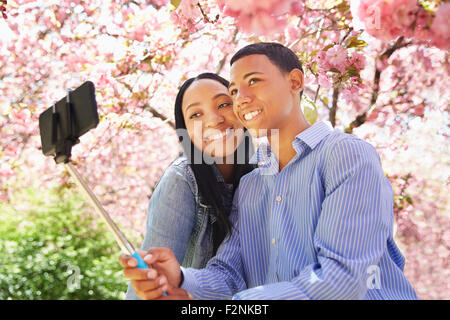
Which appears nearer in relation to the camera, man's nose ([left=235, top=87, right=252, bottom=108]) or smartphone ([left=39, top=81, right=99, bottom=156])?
smartphone ([left=39, top=81, right=99, bottom=156])

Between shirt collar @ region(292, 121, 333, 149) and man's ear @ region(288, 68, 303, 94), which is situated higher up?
man's ear @ region(288, 68, 303, 94)

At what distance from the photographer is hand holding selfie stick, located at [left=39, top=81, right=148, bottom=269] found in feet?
4.14

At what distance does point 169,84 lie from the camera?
4.26 metres

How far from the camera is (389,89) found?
5.06 m

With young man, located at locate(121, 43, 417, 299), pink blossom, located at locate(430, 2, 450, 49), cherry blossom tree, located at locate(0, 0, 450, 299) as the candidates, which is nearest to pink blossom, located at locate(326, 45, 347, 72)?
cherry blossom tree, located at locate(0, 0, 450, 299)

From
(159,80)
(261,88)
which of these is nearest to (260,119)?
(261,88)

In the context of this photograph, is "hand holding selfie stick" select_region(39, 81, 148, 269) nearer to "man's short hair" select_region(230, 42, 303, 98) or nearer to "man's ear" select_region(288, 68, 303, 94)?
Answer: "man's short hair" select_region(230, 42, 303, 98)

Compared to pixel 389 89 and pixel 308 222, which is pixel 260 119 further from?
pixel 389 89

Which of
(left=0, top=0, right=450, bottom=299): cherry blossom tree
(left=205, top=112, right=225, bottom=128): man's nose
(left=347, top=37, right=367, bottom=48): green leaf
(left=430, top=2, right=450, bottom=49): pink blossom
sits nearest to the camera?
(left=430, top=2, right=450, bottom=49): pink blossom

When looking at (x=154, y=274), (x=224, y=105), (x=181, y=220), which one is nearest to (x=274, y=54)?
(x=224, y=105)

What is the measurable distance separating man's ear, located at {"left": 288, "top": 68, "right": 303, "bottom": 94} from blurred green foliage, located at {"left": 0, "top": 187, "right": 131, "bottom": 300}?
4214mm

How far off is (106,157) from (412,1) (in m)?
5.25

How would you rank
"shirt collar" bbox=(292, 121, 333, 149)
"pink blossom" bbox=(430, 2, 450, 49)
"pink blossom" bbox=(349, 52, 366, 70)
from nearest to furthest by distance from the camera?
"pink blossom" bbox=(430, 2, 450, 49)
"shirt collar" bbox=(292, 121, 333, 149)
"pink blossom" bbox=(349, 52, 366, 70)

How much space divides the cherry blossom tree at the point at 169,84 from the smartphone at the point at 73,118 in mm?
580
